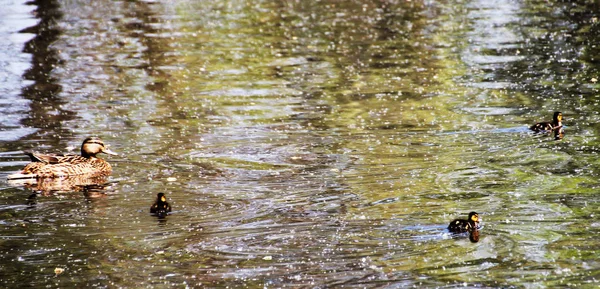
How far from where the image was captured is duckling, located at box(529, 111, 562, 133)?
506 inches

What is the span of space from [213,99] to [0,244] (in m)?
8.01

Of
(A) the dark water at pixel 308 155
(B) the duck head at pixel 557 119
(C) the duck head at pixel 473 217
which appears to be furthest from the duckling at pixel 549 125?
(C) the duck head at pixel 473 217

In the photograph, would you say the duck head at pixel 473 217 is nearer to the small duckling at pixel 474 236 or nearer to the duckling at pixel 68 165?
the small duckling at pixel 474 236

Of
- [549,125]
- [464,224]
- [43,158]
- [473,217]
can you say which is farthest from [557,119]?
Result: [43,158]

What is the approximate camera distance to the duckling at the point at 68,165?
36.7 feet

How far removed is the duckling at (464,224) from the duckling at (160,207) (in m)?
2.72

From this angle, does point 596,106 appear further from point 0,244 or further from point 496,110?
point 0,244

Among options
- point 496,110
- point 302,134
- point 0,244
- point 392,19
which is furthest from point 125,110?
point 392,19

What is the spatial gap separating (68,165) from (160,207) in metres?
2.68

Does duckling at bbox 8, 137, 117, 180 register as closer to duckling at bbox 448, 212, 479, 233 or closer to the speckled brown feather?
the speckled brown feather

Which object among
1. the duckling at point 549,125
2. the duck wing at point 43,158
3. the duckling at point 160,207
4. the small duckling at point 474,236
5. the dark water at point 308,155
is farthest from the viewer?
the duckling at point 549,125

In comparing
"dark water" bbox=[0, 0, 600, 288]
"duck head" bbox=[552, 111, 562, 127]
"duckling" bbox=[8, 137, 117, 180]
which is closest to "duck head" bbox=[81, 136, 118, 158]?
"duckling" bbox=[8, 137, 117, 180]

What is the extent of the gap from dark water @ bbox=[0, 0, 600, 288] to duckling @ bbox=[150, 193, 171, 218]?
0.55 ft

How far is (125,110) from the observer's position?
15.5 m
